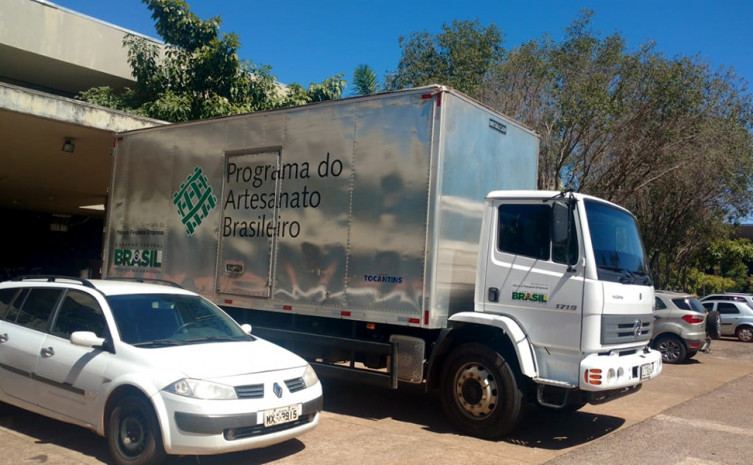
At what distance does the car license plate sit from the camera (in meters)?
5.12

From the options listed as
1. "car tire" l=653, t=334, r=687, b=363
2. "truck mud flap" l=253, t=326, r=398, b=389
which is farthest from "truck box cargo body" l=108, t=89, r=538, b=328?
"car tire" l=653, t=334, r=687, b=363

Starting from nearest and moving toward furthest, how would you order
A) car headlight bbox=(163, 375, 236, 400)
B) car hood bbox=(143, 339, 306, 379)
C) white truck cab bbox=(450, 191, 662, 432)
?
car headlight bbox=(163, 375, 236, 400) → car hood bbox=(143, 339, 306, 379) → white truck cab bbox=(450, 191, 662, 432)

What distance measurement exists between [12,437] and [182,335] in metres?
1.99

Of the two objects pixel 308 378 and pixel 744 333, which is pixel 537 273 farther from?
pixel 744 333

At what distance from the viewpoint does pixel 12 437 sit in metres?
6.02

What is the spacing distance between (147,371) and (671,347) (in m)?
12.8

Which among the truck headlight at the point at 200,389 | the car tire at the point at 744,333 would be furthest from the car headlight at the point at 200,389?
the car tire at the point at 744,333

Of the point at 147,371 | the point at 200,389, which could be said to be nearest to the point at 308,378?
the point at 200,389

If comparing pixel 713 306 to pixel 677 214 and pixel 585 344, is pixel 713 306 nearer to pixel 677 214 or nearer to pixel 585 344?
pixel 677 214

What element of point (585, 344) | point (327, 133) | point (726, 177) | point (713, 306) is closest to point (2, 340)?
point (327, 133)

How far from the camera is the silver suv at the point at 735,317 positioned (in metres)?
20.8

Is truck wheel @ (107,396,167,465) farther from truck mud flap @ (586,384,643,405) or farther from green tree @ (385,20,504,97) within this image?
green tree @ (385,20,504,97)

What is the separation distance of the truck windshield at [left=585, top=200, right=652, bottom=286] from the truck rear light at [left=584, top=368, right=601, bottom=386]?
0.94 m

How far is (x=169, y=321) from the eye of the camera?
5977 millimetres
